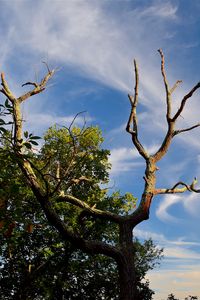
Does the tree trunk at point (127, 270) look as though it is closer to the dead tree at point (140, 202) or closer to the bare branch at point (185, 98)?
the dead tree at point (140, 202)

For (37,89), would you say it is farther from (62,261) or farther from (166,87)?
(62,261)

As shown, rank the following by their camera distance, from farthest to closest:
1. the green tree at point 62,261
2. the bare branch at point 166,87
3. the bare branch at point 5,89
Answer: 1. the green tree at point 62,261
2. the bare branch at point 166,87
3. the bare branch at point 5,89

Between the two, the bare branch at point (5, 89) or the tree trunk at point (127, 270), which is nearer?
the tree trunk at point (127, 270)

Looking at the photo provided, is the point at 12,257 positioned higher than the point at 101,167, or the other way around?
the point at 101,167

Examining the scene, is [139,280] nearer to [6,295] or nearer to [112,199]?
[112,199]

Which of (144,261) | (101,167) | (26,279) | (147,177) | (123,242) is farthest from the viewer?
(144,261)

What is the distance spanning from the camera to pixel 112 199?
88.6ft

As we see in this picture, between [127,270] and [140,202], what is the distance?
79.5 inches

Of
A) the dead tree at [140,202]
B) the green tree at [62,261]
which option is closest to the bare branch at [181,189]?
the dead tree at [140,202]

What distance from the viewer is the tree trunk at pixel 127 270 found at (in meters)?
9.38

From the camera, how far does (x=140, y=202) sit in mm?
10859

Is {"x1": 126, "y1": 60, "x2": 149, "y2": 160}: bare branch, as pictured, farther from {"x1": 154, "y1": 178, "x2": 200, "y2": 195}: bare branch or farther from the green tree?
the green tree

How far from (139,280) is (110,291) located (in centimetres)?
332

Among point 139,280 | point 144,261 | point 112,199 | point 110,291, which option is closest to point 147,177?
point 112,199
